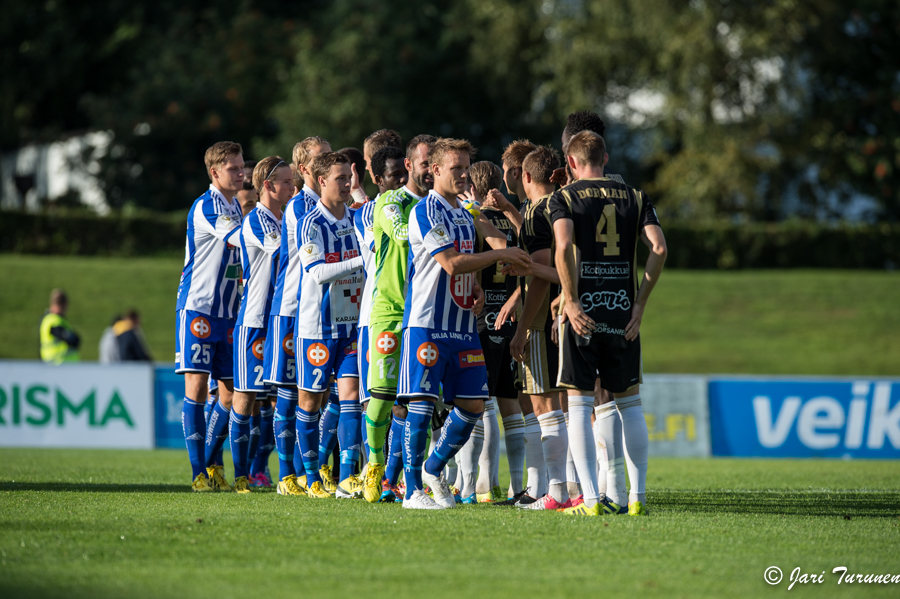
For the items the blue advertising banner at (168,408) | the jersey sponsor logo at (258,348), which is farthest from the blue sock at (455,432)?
the blue advertising banner at (168,408)

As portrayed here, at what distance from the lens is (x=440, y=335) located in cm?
626

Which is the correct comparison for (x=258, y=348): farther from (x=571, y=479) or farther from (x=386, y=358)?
(x=571, y=479)

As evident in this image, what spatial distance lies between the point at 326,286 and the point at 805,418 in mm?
9792

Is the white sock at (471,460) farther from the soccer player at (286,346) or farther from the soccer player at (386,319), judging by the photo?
the soccer player at (286,346)

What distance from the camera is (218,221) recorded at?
25.6 ft

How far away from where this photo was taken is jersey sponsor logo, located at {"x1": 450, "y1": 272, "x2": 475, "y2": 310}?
20.7ft

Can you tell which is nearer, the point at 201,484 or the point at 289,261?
the point at 289,261

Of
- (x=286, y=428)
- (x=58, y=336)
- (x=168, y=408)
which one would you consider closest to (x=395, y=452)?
(x=286, y=428)

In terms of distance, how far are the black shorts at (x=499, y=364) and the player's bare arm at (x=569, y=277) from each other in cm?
125

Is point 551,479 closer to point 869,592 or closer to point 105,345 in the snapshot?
point 869,592

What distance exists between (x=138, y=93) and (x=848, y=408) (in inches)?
1084

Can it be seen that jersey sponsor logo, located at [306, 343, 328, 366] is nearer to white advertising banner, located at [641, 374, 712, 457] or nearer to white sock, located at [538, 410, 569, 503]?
white sock, located at [538, 410, 569, 503]

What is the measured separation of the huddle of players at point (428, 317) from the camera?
6.19 metres

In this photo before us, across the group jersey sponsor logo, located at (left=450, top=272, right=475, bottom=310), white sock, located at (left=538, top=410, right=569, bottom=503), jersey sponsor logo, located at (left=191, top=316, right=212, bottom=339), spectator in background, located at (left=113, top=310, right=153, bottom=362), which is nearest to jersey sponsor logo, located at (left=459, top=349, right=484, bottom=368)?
jersey sponsor logo, located at (left=450, top=272, right=475, bottom=310)
